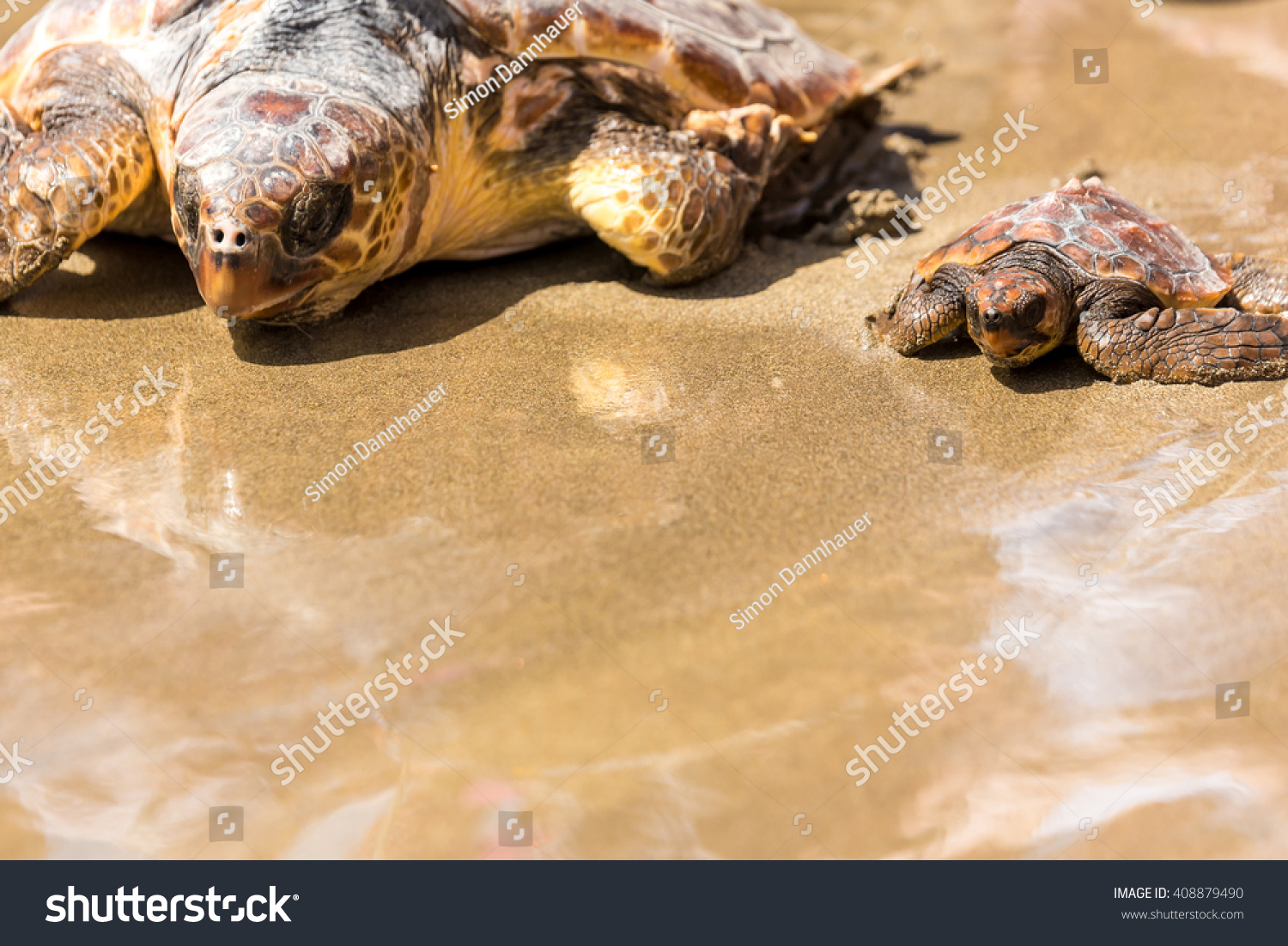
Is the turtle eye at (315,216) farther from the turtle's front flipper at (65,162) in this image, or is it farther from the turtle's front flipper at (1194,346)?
the turtle's front flipper at (1194,346)

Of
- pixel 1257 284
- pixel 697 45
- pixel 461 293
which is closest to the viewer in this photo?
pixel 1257 284

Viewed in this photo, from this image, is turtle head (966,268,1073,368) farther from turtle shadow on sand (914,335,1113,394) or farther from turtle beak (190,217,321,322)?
turtle beak (190,217,321,322)

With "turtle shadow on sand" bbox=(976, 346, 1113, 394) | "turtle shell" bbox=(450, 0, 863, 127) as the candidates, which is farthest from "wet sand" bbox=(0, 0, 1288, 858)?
"turtle shell" bbox=(450, 0, 863, 127)

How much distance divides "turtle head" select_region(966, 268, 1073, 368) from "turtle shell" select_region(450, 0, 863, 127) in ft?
5.19

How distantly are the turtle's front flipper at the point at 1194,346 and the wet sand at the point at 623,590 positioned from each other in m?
0.08

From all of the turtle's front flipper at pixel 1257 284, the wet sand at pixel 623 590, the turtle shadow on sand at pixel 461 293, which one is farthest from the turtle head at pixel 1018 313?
the turtle shadow on sand at pixel 461 293

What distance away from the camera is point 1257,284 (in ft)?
11.0

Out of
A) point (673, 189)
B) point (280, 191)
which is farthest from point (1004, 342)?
point (280, 191)

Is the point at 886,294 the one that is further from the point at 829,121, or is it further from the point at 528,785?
the point at 528,785

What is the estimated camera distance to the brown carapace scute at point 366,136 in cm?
312

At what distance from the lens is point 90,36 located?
3.65 m

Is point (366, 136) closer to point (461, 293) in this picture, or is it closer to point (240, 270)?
point (240, 270)

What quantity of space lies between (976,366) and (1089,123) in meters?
2.79

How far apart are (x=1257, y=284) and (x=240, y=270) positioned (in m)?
3.45
